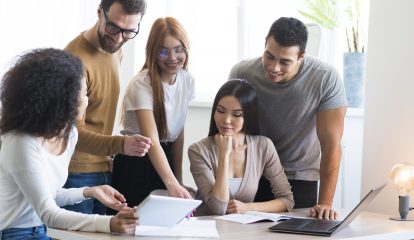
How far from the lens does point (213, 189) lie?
3.08 metres

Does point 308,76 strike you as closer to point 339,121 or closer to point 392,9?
point 339,121

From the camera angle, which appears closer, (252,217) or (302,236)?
(302,236)

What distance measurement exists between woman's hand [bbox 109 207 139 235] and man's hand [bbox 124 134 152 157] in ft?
1.42

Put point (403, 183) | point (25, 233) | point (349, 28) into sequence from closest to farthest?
point (25, 233) < point (403, 183) < point (349, 28)

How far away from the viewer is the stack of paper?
248 centimetres

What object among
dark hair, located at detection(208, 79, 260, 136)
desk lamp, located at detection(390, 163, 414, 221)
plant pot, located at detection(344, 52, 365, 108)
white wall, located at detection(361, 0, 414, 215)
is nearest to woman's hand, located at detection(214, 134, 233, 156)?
dark hair, located at detection(208, 79, 260, 136)

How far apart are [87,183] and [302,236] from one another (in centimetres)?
104

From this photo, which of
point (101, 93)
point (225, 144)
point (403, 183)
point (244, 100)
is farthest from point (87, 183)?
point (403, 183)

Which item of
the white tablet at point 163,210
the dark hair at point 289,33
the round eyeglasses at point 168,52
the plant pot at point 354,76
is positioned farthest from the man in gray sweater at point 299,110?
the plant pot at point 354,76

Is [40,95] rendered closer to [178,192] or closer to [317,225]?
[178,192]

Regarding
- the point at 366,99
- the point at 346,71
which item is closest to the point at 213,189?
the point at 366,99

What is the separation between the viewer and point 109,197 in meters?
2.63

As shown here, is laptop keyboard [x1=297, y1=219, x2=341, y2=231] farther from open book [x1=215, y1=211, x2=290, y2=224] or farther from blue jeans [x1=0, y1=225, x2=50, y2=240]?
blue jeans [x1=0, y1=225, x2=50, y2=240]

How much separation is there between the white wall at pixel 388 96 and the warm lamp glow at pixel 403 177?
0.29 m
